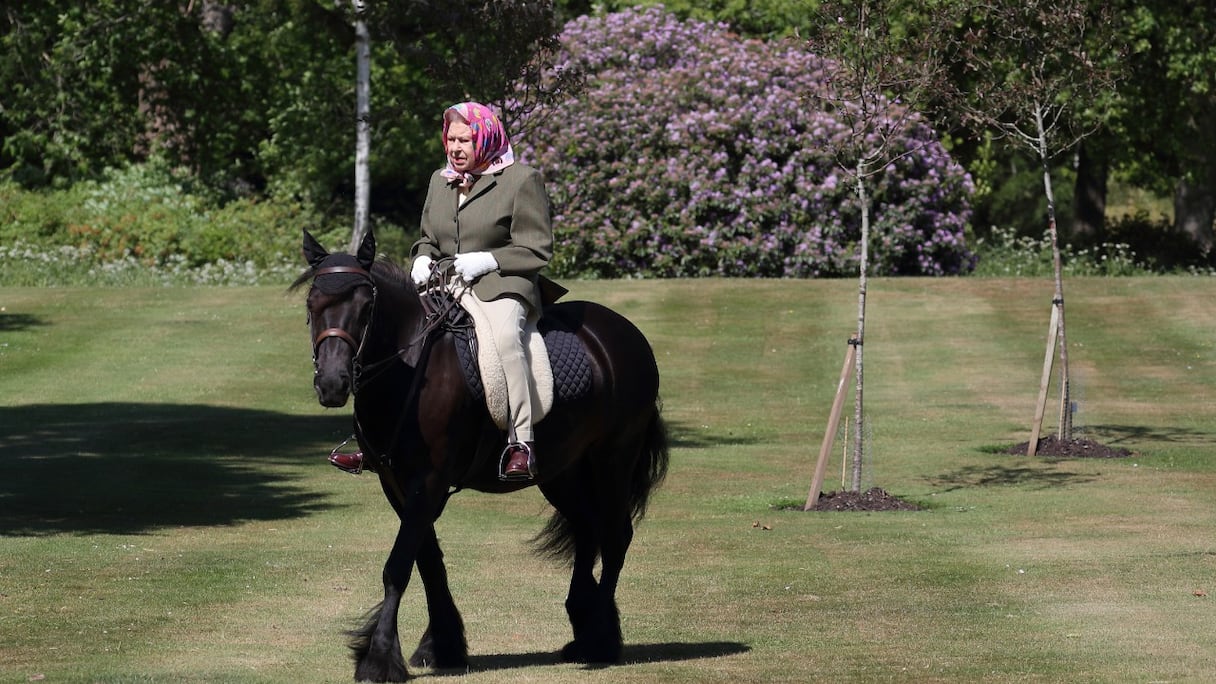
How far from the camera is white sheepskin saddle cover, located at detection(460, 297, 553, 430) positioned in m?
9.20

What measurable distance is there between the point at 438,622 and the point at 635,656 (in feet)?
3.98

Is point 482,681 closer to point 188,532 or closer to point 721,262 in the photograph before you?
point 188,532

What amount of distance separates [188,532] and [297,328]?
16.5 metres

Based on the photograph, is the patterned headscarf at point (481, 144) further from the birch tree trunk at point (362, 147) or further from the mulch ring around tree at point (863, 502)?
the birch tree trunk at point (362, 147)

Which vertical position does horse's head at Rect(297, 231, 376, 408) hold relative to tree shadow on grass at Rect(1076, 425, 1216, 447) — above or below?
above

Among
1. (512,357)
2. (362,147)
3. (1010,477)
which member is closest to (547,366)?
(512,357)

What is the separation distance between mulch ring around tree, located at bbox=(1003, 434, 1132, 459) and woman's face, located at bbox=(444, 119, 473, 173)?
13.0 meters

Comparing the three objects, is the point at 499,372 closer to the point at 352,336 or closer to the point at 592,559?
the point at 352,336

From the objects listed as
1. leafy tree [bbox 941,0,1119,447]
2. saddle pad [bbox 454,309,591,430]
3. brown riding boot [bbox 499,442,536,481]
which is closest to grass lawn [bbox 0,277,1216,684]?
brown riding boot [bbox 499,442,536,481]

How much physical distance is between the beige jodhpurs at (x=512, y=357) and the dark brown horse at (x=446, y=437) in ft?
0.50

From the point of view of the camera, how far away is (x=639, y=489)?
1058 cm

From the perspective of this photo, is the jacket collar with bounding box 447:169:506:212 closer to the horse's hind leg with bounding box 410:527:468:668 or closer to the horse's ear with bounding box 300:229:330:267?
the horse's ear with bounding box 300:229:330:267

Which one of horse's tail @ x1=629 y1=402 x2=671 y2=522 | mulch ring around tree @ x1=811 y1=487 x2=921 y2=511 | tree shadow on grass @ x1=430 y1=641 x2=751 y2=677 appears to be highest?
horse's tail @ x1=629 y1=402 x2=671 y2=522

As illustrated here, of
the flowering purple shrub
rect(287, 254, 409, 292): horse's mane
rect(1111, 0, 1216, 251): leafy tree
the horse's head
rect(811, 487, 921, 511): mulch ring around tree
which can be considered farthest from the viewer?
rect(1111, 0, 1216, 251): leafy tree
